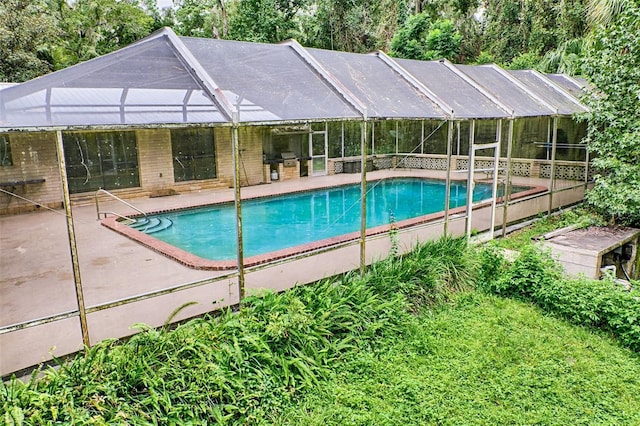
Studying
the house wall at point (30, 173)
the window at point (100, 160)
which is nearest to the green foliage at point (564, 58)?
the window at point (100, 160)

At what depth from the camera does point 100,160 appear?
1202 cm

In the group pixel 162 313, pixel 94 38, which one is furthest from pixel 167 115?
pixel 94 38

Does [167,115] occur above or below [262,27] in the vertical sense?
below

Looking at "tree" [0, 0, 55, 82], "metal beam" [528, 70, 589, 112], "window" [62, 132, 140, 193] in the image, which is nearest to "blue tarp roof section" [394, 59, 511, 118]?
"metal beam" [528, 70, 589, 112]

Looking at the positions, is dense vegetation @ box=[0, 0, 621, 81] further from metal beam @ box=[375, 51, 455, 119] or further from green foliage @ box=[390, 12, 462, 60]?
metal beam @ box=[375, 51, 455, 119]

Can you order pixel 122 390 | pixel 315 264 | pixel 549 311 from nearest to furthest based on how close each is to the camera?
pixel 122 390 < pixel 549 311 < pixel 315 264

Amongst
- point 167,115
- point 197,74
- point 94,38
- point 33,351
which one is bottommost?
point 33,351

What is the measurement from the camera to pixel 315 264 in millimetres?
6340

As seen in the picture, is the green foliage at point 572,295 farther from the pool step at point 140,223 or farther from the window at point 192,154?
the window at point 192,154

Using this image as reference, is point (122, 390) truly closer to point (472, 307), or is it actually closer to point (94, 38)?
point (472, 307)

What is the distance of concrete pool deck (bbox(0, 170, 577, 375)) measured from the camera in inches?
169

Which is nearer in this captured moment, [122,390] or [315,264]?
[122,390]

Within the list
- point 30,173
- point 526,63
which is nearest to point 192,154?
point 30,173

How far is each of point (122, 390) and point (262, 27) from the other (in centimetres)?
1965
